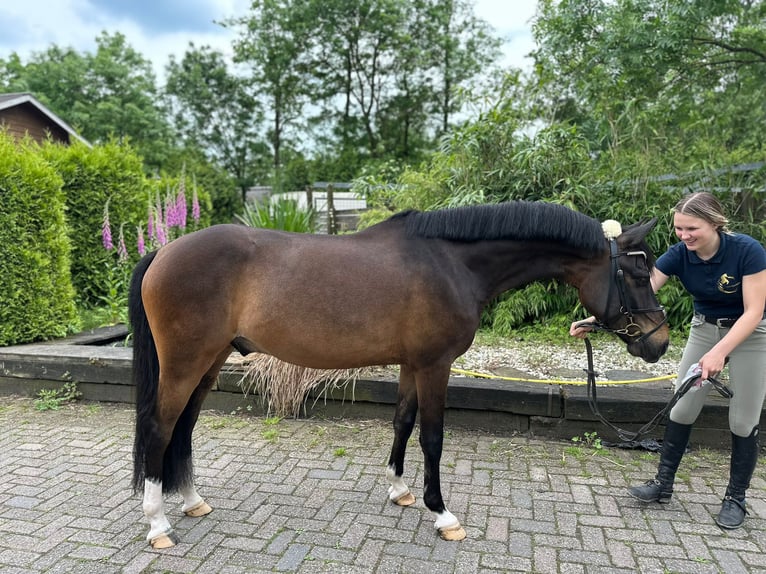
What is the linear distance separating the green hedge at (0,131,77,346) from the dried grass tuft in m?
2.53

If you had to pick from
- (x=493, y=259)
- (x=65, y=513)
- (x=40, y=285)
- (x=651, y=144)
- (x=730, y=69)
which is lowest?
(x=65, y=513)

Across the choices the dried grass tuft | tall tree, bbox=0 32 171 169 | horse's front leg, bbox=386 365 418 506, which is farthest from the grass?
tall tree, bbox=0 32 171 169

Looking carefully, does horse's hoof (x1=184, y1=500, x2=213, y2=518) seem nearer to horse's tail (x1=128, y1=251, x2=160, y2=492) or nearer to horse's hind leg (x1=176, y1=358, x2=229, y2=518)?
horse's hind leg (x1=176, y1=358, x2=229, y2=518)

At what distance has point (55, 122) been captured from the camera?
15.9 metres

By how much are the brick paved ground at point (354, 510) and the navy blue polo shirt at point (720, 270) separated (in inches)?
44.0

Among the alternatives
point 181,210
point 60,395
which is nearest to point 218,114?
point 181,210

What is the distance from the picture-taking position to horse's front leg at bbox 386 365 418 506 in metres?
2.74

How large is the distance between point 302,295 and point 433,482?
1165 mm

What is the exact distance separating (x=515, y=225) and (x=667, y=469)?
164 cm

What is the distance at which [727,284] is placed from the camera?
2.46m

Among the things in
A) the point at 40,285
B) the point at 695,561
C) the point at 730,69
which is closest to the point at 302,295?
the point at 695,561

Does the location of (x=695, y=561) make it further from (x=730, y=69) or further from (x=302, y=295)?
(x=730, y=69)

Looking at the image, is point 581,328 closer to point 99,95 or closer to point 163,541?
point 163,541

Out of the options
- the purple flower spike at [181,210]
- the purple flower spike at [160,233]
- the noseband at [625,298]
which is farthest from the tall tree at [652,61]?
the purple flower spike at [160,233]
